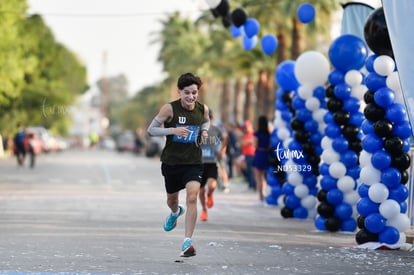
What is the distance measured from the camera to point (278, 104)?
1805 centimetres

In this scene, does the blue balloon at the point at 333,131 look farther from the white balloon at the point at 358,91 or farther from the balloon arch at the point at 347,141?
the white balloon at the point at 358,91

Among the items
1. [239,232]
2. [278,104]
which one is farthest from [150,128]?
[278,104]

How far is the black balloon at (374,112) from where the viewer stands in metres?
11.7

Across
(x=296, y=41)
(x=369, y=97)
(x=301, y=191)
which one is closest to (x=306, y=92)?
(x=301, y=191)

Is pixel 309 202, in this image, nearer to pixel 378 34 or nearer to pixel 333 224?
pixel 333 224

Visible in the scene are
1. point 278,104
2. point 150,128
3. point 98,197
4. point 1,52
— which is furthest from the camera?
point 1,52

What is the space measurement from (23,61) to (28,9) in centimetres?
426

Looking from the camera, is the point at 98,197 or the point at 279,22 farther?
the point at 279,22

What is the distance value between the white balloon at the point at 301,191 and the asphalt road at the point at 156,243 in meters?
0.45

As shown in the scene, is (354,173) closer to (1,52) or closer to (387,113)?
(387,113)

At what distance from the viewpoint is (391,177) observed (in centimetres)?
1159

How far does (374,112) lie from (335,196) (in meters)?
2.30

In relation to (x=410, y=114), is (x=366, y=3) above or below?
above

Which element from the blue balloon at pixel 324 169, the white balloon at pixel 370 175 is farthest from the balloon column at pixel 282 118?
the white balloon at pixel 370 175
